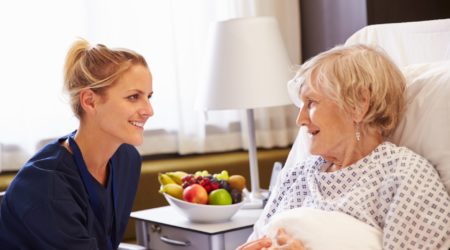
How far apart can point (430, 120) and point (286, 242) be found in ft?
1.37

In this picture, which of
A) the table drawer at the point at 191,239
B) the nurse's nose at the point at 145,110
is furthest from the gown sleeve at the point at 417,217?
the table drawer at the point at 191,239

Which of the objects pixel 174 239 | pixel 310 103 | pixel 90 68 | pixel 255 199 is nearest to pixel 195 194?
pixel 174 239

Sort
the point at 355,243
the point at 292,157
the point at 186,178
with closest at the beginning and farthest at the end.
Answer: the point at 355,243 < the point at 292,157 < the point at 186,178

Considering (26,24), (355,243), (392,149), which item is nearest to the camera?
(355,243)

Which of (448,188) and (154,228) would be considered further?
(154,228)

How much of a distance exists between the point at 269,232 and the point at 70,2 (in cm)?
180

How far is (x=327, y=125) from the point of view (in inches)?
71.8

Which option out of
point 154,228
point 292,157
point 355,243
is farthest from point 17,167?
point 355,243

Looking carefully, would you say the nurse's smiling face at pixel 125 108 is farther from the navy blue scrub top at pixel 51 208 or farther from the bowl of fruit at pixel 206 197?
the bowl of fruit at pixel 206 197

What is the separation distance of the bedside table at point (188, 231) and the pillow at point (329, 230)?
714 mm

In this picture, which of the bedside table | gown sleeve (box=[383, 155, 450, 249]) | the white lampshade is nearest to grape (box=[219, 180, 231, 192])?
the bedside table

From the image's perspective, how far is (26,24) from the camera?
3168 mm

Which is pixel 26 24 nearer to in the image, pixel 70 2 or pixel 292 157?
pixel 70 2

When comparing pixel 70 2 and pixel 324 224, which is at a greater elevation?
pixel 70 2
